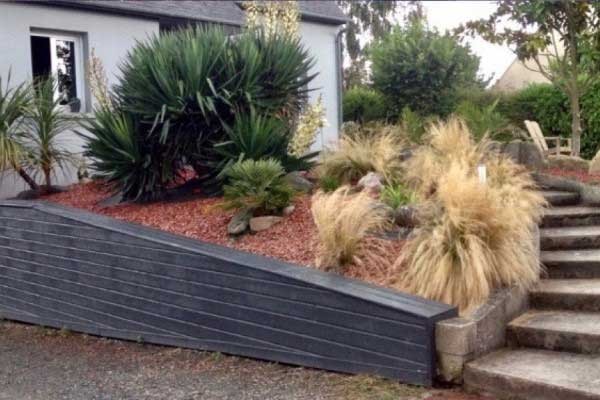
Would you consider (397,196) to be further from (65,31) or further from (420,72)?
(420,72)

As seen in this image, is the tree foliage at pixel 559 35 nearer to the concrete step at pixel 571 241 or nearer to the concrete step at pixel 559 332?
the concrete step at pixel 571 241

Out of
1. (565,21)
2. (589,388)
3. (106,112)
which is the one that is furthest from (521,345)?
(565,21)

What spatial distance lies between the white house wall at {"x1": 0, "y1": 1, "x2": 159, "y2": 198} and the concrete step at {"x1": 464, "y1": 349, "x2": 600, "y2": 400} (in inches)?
312

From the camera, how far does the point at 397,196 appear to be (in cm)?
755

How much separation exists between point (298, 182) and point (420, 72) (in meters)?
11.1

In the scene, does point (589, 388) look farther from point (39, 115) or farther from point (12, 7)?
point (12, 7)

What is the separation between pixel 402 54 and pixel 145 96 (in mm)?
11999

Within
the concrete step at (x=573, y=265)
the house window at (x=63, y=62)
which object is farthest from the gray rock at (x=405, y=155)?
the house window at (x=63, y=62)

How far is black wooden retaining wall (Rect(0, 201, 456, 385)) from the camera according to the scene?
5.65 metres

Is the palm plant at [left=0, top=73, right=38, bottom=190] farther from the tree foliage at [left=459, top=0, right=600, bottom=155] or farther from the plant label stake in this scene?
the tree foliage at [left=459, top=0, right=600, bottom=155]

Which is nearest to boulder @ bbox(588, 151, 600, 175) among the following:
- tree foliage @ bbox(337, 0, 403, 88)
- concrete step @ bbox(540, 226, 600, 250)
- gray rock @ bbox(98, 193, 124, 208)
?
concrete step @ bbox(540, 226, 600, 250)

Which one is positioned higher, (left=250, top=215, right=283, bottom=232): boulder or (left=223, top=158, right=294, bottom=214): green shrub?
(left=223, top=158, right=294, bottom=214): green shrub

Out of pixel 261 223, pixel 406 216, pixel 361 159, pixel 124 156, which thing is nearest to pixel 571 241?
pixel 406 216

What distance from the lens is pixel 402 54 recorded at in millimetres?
19750
